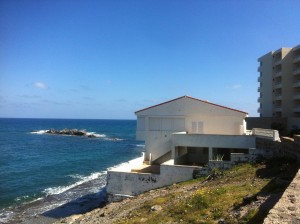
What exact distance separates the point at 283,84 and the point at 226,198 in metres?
45.4

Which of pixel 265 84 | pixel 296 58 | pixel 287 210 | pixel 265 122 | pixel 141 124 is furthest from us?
pixel 265 84

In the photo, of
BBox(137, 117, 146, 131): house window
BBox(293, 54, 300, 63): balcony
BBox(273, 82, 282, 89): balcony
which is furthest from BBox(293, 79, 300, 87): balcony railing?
BBox(137, 117, 146, 131): house window

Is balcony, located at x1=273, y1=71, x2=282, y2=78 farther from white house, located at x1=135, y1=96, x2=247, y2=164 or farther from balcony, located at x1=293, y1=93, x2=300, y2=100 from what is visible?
white house, located at x1=135, y1=96, x2=247, y2=164

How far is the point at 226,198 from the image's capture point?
16.5 m

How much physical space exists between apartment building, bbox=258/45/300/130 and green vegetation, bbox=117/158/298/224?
32.9 metres

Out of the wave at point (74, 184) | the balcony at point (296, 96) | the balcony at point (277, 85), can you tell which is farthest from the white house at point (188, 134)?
the balcony at point (277, 85)

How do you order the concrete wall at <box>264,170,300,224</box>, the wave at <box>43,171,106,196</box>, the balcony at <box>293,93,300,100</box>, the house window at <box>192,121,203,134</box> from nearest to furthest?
the concrete wall at <box>264,170,300,224</box> < the house window at <box>192,121,203,134</box> < the wave at <box>43,171,106,196</box> < the balcony at <box>293,93,300,100</box>

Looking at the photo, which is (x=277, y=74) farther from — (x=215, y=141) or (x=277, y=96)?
(x=215, y=141)

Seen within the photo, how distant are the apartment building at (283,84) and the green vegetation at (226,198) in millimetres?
32924

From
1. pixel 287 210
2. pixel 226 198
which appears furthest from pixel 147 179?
pixel 287 210

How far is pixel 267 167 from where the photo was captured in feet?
71.8

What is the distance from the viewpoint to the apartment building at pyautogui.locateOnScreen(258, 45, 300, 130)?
5488cm

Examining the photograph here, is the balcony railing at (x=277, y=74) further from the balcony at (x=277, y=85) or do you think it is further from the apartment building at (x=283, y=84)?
the balcony at (x=277, y=85)

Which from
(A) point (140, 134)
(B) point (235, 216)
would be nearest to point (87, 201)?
(A) point (140, 134)
